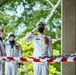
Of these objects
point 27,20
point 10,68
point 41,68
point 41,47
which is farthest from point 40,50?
point 27,20


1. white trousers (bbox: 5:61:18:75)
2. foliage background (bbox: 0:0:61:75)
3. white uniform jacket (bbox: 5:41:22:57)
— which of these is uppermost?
foliage background (bbox: 0:0:61:75)

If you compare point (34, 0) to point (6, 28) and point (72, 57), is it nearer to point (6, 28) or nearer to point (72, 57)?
point (6, 28)

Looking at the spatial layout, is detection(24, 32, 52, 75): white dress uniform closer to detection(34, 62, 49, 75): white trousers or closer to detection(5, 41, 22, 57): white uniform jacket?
detection(34, 62, 49, 75): white trousers

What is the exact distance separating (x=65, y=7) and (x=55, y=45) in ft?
17.7

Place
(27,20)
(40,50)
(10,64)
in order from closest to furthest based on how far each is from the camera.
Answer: (40,50)
(10,64)
(27,20)

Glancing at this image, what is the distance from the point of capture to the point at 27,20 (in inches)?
615

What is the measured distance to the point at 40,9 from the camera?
50.9ft

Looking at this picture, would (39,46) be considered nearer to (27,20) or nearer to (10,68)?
(10,68)

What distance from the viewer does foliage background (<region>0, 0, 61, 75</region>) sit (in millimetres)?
15211

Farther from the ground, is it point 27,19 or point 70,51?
point 27,19

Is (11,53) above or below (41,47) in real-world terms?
below

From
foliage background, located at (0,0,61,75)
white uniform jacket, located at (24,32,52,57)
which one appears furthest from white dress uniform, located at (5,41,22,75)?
foliage background, located at (0,0,61,75)

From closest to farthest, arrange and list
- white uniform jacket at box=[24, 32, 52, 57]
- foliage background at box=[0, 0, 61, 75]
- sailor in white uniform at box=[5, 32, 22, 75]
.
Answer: white uniform jacket at box=[24, 32, 52, 57] < sailor in white uniform at box=[5, 32, 22, 75] < foliage background at box=[0, 0, 61, 75]

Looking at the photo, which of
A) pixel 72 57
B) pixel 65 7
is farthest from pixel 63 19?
pixel 72 57
